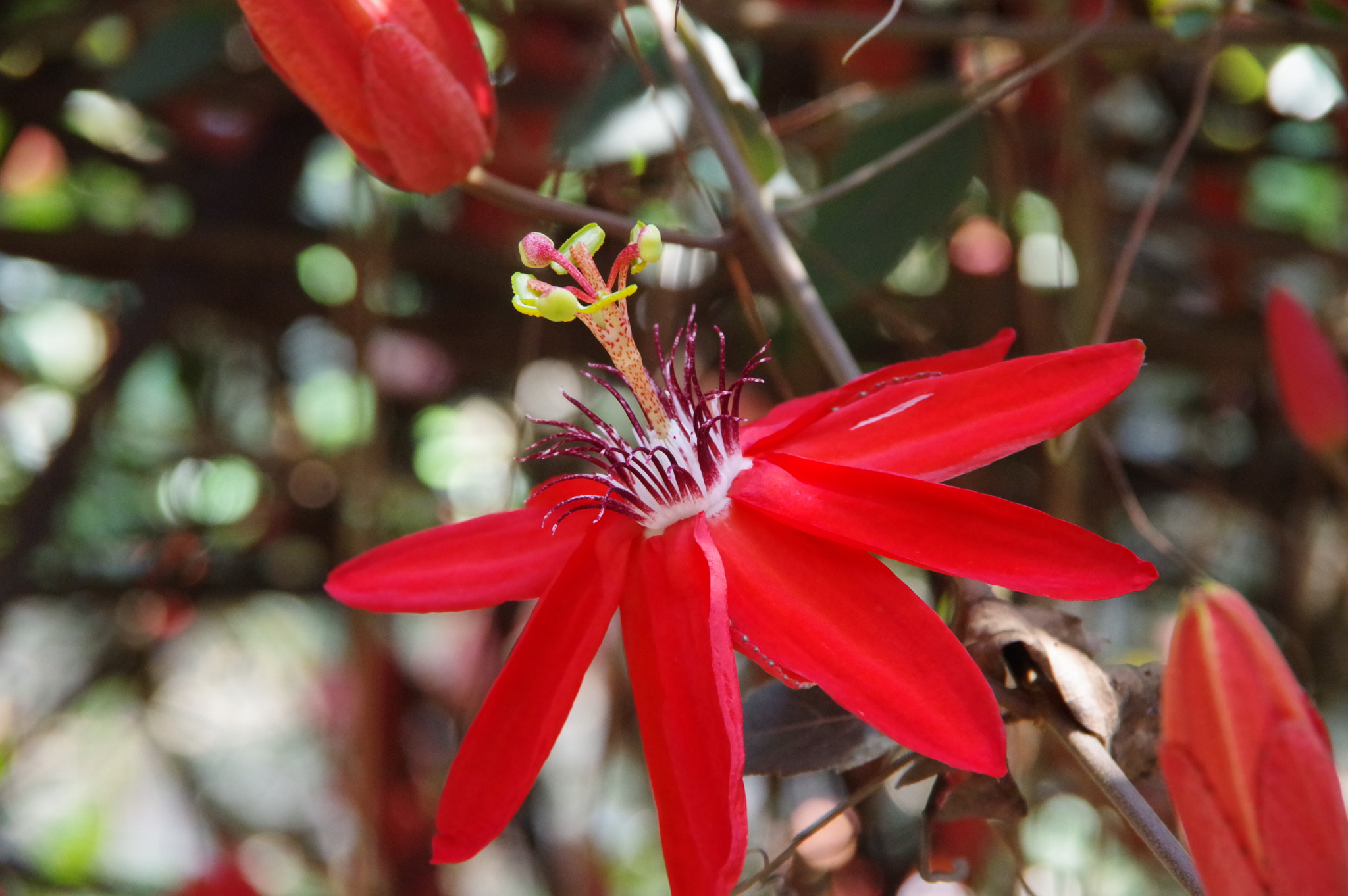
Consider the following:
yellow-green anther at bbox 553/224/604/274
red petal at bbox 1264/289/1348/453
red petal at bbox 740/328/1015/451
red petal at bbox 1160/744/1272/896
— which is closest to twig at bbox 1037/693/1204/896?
red petal at bbox 1160/744/1272/896

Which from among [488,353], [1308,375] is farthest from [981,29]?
[488,353]

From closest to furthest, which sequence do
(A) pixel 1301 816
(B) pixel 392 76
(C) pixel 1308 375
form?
1. (A) pixel 1301 816
2. (B) pixel 392 76
3. (C) pixel 1308 375

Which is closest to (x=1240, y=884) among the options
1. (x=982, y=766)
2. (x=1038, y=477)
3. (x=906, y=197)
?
(x=982, y=766)

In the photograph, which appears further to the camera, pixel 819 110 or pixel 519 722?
pixel 819 110

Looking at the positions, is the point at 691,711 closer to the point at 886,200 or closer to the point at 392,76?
the point at 392,76

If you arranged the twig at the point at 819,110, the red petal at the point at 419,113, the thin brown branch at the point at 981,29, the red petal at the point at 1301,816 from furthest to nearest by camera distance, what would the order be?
1. the twig at the point at 819,110
2. the thin brown branch at the point at 981,29
3. the red petal at the point at 419,113
4. the red petal at the point at 1301,816

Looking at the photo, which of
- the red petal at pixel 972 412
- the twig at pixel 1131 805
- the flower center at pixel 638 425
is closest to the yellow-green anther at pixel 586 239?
the flower center at pixel 638 425

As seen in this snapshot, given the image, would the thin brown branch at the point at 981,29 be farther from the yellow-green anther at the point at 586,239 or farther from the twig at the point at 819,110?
the yellow-green anther at the point at 586,239
